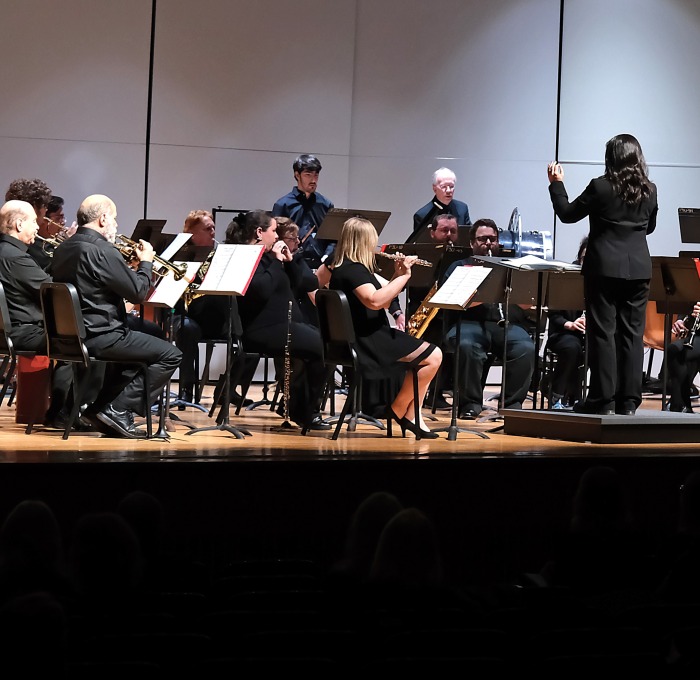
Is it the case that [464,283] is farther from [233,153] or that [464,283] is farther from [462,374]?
[233,153]

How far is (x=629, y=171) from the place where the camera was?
17.4 feet

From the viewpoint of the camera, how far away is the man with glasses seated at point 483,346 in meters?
Result: 7.07

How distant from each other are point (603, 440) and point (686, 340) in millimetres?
2177

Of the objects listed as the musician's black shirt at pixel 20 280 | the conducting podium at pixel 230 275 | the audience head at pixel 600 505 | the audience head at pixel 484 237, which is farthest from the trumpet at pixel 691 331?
the musician's black shirt at pixel 20 280

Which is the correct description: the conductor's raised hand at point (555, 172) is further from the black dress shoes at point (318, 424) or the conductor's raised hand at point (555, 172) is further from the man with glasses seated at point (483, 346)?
the black dress shoes at point (318, 424)

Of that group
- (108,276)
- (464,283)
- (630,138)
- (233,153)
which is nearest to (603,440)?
(464,283)

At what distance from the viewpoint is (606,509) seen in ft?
11.8

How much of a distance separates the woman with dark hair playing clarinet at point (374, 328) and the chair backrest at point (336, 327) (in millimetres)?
147

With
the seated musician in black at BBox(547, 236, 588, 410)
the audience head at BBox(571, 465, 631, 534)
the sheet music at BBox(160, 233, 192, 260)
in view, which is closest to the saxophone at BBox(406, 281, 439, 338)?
the seated musician in black at BBox(547, 236, 588, 410)

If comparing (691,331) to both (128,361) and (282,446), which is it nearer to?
(282,446)

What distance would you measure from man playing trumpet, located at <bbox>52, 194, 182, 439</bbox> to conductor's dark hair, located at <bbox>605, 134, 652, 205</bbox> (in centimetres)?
236

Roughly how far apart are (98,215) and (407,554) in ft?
10.5

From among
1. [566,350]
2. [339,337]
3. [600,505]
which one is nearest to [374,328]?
[339,337]

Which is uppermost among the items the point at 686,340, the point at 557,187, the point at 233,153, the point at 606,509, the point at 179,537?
the point at 233,153
